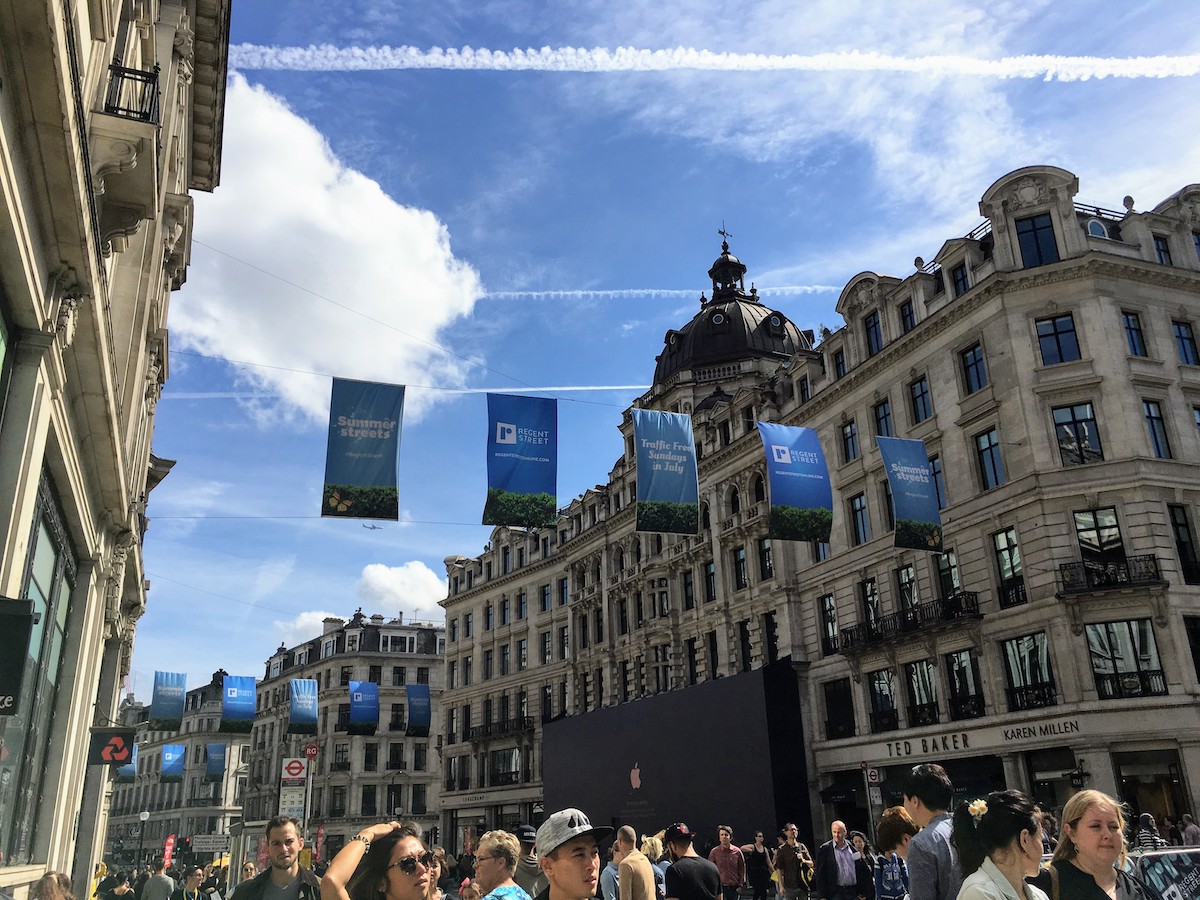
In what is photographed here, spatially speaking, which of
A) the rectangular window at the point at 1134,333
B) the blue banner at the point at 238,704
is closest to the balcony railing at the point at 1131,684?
the rectangular window at the point at 1134,333

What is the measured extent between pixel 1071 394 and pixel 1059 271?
4.00 meters

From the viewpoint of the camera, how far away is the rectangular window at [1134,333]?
2988 cm

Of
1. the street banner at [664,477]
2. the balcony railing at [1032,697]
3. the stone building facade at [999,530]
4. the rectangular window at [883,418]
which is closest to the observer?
the street banner at [664,477]

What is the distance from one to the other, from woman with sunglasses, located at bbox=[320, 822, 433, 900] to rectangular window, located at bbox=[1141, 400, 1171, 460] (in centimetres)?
2945

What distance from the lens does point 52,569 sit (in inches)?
516

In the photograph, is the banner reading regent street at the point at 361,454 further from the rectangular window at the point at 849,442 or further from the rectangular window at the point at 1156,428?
the rectangular window at the point at 849,442

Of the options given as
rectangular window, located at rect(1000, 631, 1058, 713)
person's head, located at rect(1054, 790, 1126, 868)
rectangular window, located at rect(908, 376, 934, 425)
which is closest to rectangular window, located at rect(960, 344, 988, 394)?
rectangular window, located at rect(908, 376, 934, 425)

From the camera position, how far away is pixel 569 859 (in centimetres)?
459

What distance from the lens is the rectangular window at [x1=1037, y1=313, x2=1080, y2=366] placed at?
29906 millimetres

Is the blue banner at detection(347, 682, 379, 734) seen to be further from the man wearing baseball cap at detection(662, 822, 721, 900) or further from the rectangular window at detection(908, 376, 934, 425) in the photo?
the man wearing baseball cap at detection(662, 822, 721, 900)

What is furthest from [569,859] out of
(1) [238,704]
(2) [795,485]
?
(1) [238,704]

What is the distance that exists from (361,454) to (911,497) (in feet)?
51.7

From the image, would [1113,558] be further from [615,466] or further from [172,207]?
[615,466]

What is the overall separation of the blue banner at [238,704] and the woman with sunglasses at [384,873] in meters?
36.1
